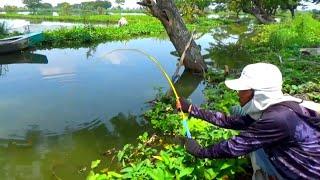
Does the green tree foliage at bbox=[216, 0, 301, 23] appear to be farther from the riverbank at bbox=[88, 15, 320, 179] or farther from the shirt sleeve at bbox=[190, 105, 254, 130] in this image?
the shirt sleeve at bbox=[190, 105, 254, 130]

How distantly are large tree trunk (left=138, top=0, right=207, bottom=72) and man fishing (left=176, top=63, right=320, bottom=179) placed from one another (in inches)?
349

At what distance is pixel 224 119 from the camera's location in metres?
3.70

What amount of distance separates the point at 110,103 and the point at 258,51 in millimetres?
9405

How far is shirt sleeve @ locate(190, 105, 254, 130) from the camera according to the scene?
343cm

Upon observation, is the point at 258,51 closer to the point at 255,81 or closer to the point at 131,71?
the point at 131,71

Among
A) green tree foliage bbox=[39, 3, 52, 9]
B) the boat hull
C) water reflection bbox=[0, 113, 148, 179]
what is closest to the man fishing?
water reflection bbox=[0, 113, 148, 179]

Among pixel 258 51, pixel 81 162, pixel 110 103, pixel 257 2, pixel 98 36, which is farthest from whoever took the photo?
pixel 257 2

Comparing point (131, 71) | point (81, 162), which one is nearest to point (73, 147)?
point (81, 162)

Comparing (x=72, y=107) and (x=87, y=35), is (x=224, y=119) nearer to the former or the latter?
(x=72, y=107)

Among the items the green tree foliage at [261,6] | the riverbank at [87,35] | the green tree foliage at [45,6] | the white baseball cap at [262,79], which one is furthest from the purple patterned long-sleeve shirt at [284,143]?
the green tree foliage at [45,6]

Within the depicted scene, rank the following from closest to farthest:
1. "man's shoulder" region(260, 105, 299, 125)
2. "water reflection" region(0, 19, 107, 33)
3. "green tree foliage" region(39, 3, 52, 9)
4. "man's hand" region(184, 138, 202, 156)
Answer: "man's shoulder" region(260, 105, 299, 125), "man's hand" region(184, 138, 202, 156), "water reflection" region(0, 19, 107, 33), "green tree foliage" region(39, 3, 52, 9)

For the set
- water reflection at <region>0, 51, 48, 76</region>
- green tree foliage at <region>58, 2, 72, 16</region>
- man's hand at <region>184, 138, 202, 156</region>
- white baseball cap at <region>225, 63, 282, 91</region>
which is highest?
white baseball cap at <region>225, 63, 282, 91</region>

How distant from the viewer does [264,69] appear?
2889mm

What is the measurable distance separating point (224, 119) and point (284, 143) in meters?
0.92
